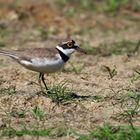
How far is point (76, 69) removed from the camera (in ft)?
34.7

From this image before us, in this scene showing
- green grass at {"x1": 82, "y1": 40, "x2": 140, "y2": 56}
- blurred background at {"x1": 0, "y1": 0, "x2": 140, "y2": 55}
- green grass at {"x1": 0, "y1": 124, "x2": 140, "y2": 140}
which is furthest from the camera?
blurred background at {"x1": 0, "y1": 0, "x2": 140, "y2": 55}

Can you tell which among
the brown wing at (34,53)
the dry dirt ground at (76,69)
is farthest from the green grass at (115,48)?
the brown wing at (34,53)

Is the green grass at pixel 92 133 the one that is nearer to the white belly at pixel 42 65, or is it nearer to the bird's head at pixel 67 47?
the white belly at pixel 42 65

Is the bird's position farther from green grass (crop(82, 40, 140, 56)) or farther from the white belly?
green grass (crop(82, 40, 140, 56))

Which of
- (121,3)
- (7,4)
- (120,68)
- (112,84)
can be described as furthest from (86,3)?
(112,84)

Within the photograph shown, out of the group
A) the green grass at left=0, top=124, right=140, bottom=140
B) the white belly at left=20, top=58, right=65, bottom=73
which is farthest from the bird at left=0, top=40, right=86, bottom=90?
the green grass at left=0, top=124, right=140, bottom=140

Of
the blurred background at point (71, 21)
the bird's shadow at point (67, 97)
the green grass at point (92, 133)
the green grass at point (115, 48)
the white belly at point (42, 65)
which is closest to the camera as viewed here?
the green grass at point (92, 133)

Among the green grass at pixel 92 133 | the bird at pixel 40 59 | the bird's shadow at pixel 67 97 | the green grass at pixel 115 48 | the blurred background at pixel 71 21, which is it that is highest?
the bird at pixel 40 59

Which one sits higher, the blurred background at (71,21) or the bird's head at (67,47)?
the bird's head at (67,47)

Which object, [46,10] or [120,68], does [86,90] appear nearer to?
[120,68]

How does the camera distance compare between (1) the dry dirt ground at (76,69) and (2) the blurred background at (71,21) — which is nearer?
(1) the dry dirt ground at (76,69)

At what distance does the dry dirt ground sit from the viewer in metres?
8.00

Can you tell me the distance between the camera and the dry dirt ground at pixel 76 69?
26.2 ft

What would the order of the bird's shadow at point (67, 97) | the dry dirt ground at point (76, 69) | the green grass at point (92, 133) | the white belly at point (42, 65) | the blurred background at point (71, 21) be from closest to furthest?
1. the green grass at point (92, 133)
2. the dry dirt ground at point (76, 69)
3. the bird's shadow at point (67, 97)
4. the white belly at point (42, 65)
5. the blurred background at point (71, 21)
